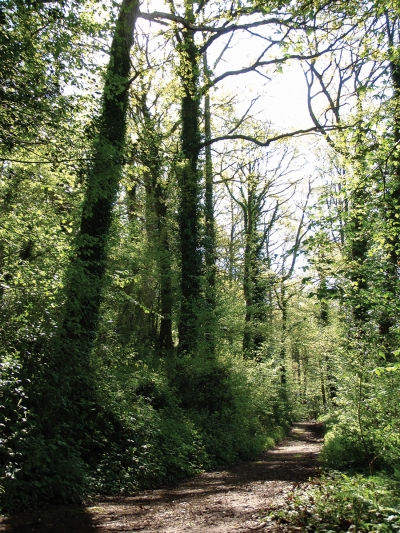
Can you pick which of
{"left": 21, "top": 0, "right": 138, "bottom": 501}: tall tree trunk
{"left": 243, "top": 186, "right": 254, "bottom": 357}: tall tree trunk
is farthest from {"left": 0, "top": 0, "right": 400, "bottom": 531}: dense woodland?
{"left": 243, "top": 186, "right": 254, "bottom": 357}: tall tree trunk

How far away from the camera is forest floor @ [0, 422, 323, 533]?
473 centimetres

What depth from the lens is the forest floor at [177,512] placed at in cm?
473

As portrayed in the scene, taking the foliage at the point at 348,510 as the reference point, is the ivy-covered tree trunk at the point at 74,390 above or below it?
above

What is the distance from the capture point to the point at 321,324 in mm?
27375

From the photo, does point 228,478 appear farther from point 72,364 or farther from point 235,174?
point 235,174

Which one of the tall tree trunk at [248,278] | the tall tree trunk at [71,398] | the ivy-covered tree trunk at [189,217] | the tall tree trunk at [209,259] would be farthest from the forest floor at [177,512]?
the tall tree trunk at [248,278]

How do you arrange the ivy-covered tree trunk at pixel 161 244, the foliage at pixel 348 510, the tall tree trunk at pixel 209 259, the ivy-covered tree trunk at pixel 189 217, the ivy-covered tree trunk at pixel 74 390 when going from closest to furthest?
the foliage at pixel 348 510, the ivy-covered tree trunk at pixel 74 390, the tall tree trunk at pixel 209 259, the ivy-covered tree trunk at pixel 189 217, the ivy-covered tree trunk at pixel 161 244

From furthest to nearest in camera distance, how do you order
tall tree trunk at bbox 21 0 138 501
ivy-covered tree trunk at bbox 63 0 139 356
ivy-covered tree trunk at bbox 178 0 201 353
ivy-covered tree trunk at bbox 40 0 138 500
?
1. ivy-covered tree trunk at bbox 178 0 201 353
2. ivy-covered tree trunk at bbox 63 0 139 356
3. ivy-covered tree trunk at bbox 40 0 138 500
4. tall tree trunk at bbox 21 0 138 501

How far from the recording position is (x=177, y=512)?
5.72m

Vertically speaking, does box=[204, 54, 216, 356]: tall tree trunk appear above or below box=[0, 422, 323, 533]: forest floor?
above

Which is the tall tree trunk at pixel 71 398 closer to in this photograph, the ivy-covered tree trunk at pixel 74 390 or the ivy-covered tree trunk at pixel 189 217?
the ivy-covered tree trunk at pixel 74 390

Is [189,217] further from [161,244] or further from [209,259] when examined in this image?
[209,259]

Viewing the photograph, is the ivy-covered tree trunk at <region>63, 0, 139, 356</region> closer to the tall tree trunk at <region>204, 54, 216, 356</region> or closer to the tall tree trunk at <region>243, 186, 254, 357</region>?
the tall tree trunk at <region>204, 54, 216, 356</region>

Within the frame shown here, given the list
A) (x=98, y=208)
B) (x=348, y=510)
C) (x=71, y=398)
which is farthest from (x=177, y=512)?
(x=98, y=208)
